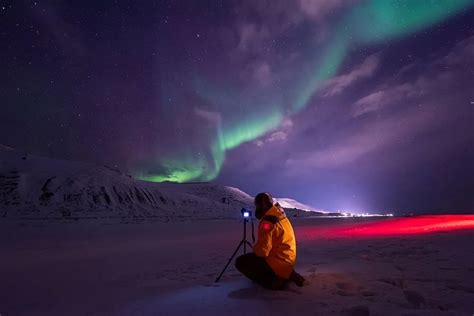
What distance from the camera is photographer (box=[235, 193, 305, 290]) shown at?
5.75 metres

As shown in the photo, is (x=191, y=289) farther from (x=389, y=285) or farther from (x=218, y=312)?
(x=389, y=285)

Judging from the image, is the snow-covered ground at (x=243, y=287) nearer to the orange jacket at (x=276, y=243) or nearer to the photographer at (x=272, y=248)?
the photographer at (x=272, y=248)

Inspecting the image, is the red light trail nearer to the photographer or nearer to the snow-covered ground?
the snow-covered ground

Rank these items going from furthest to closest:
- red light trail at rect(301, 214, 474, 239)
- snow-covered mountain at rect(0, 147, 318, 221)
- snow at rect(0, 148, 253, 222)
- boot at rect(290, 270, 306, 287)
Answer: snow-covered mountain at rect(0, 147, 318, 221) → snow at rect(0, 148, 253, 222) → red light trail at rect(301, 214, 474, 239) → boot at rect(290, 270, 306, 287)

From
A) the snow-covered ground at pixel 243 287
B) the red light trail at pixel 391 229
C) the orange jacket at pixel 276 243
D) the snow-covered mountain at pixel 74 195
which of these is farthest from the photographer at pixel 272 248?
the snow-covered mountain at pixel 74 195

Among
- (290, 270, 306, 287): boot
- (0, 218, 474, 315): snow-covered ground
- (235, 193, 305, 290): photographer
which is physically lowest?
(0, 218, 474, 315): snow-covered ground

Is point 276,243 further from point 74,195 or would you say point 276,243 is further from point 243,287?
point 74,195

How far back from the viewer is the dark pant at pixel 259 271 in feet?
19.5

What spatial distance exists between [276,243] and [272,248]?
0.15m

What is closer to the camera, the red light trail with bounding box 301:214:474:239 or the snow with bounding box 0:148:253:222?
the red light trail with bounding box 301:214:474:239

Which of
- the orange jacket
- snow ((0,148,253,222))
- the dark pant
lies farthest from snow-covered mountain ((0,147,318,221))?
the orange jacket

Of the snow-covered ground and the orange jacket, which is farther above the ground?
the orange jacket

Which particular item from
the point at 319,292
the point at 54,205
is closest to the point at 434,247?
the point at 319,292

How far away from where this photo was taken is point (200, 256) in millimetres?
12617
